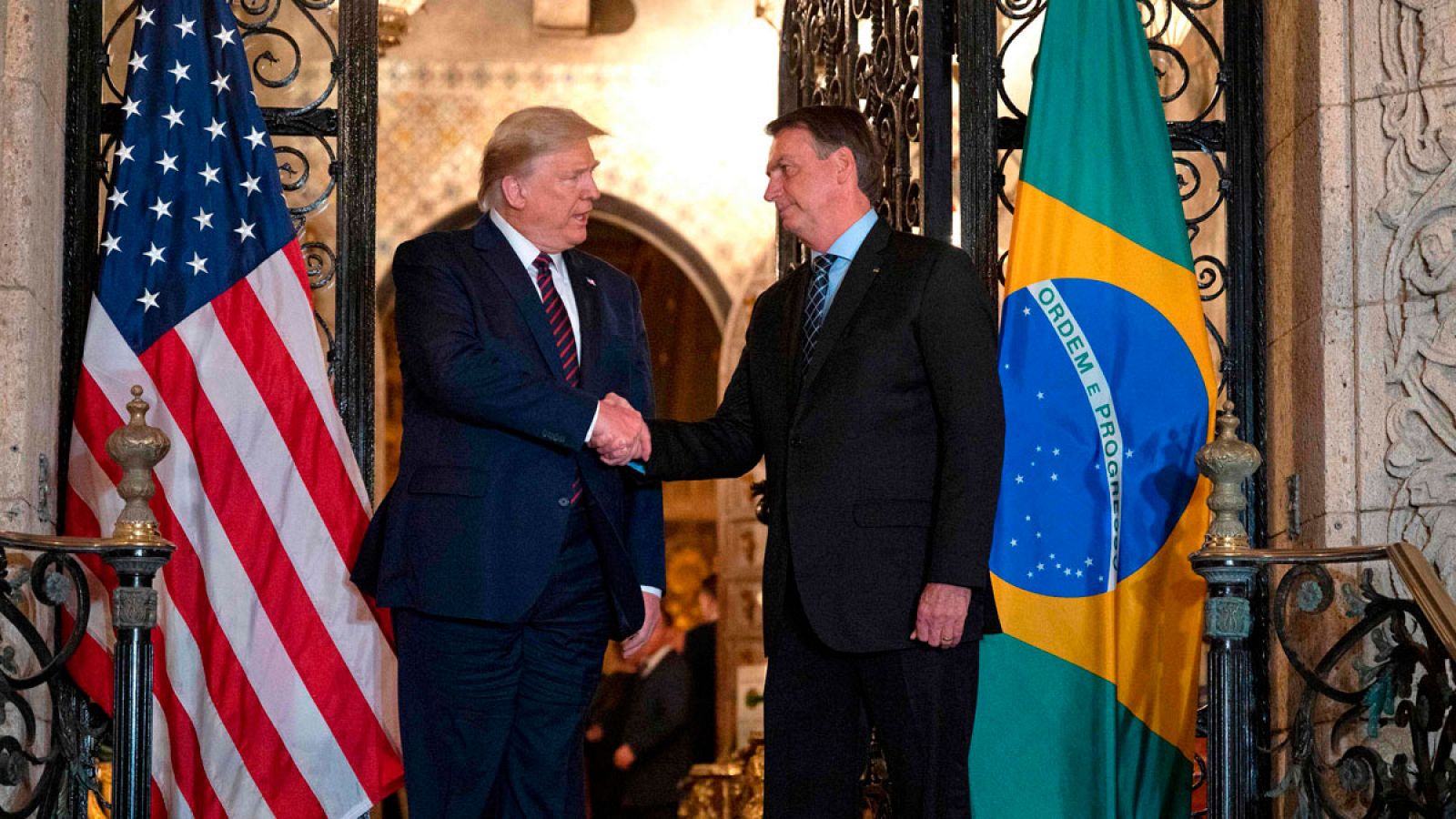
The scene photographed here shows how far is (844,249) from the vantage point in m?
3.93

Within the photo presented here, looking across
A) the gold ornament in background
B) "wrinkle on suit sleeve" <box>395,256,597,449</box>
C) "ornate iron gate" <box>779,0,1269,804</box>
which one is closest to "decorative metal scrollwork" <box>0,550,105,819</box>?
"wrinkle on suit sleeve" <box>395,256,597,449</box>

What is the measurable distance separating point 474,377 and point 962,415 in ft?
3.38

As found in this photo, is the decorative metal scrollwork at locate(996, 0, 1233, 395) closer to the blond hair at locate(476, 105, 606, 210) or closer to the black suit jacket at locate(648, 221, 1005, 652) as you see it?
the black suit jacket at locate(648, 221, 1005, 652)

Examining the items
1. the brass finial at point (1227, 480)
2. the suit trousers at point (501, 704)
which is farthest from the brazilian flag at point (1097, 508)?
the suit trousers at point (501, 704)

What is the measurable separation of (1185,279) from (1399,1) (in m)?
0.85

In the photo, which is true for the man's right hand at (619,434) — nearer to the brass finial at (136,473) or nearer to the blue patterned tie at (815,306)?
the blue patterned tie at (815,306)

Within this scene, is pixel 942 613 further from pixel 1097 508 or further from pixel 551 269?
pixel 551 269

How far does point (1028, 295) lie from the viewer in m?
4.61

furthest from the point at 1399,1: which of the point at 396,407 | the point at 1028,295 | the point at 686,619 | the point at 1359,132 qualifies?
the point at 396,407

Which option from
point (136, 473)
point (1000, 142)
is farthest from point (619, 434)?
point (1000, 142)

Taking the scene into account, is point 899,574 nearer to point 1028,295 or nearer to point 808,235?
point 808,235

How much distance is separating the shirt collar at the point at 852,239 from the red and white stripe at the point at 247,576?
1.48 metres

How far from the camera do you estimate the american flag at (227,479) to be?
4391 millimetres

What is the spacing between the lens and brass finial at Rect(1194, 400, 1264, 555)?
377cm
